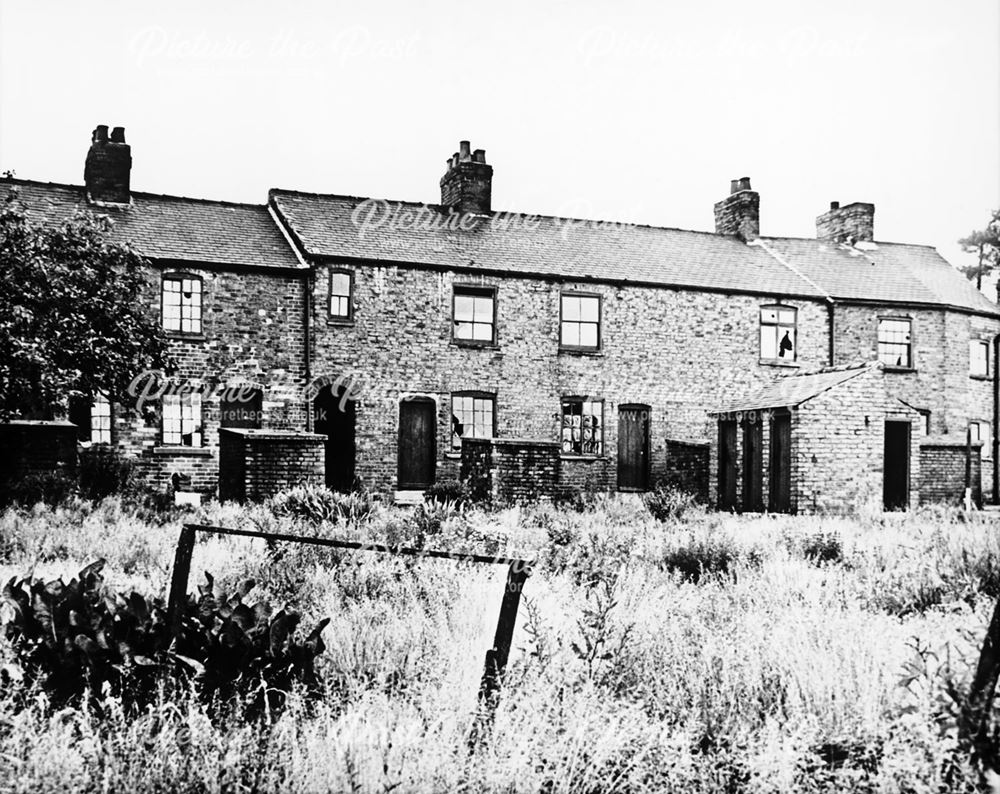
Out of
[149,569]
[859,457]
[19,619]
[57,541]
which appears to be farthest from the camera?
[859,457]

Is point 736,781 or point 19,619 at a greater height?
point 19,619

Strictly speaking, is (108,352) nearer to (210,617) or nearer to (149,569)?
(149,569)

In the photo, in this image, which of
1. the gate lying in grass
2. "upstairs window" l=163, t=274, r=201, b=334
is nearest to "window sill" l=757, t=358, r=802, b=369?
"upstairs window" l=163, t=274, r=201, b=334

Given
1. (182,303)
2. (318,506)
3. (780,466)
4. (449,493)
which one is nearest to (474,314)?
(449,493)

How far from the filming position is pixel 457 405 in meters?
23.8

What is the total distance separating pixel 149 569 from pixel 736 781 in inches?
258

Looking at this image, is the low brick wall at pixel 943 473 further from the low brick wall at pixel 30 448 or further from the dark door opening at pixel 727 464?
the low brick wall at pixel 30 448

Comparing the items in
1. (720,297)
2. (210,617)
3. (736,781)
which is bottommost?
(736,781)

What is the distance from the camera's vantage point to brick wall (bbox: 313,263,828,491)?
22859mm

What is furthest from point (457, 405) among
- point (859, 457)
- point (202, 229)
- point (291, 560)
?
point (291, 560)

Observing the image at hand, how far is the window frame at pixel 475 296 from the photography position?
23797 mm

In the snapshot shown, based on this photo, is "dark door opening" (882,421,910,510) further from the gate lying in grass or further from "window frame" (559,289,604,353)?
the gate lying in grass

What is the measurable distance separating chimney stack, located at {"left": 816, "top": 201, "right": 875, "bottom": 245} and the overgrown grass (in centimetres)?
2172

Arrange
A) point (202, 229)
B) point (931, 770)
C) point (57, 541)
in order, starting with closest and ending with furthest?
point (931, 770), point (57, 541), point (202, 229)
